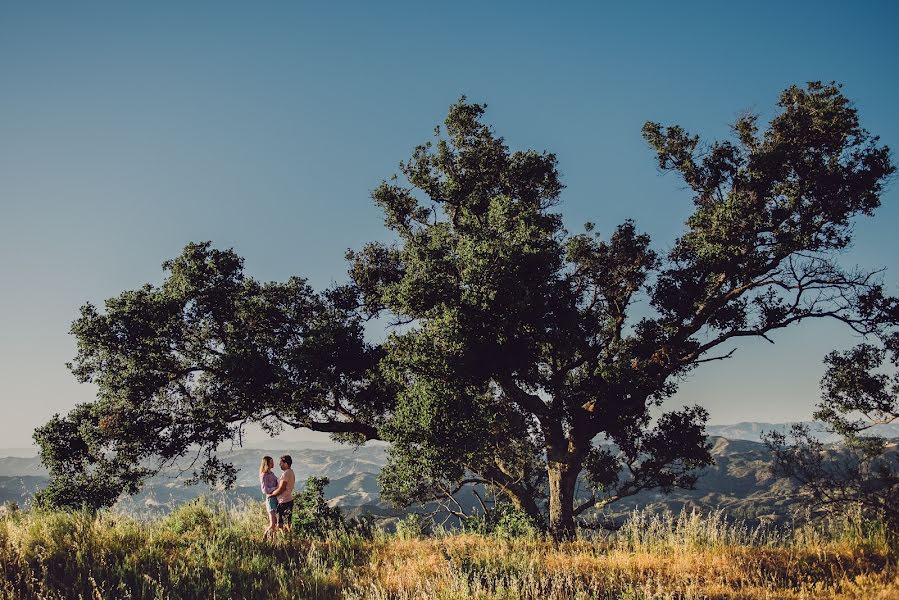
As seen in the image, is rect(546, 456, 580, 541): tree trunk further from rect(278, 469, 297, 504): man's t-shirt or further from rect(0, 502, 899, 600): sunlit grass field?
rect(278, 469, 297, 504): man's t-shirt

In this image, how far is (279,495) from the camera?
12227mm

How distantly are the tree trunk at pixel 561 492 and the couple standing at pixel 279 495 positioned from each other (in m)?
8.77

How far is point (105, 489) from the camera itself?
1645 centimetres

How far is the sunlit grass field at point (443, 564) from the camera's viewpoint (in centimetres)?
678

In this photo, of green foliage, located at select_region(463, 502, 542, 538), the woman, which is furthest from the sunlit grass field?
green foliage, located at select_region(463, 502, 542, 538)

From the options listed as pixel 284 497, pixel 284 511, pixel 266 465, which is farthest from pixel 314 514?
pixel 266 465

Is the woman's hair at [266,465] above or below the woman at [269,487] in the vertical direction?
above

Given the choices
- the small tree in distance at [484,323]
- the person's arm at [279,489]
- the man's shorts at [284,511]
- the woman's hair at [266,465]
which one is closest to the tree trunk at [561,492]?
the small tree in distance at [484,323]

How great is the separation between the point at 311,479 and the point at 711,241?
1506 cm

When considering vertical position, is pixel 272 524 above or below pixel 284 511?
below

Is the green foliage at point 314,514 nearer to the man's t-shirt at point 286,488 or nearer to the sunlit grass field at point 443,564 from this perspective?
the man's t-shirt at point 286,488

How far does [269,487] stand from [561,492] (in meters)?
9.96

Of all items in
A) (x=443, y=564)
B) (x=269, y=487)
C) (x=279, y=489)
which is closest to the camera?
(x=443, y=564)

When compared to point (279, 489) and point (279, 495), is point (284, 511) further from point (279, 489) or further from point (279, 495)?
point (279, 489)
